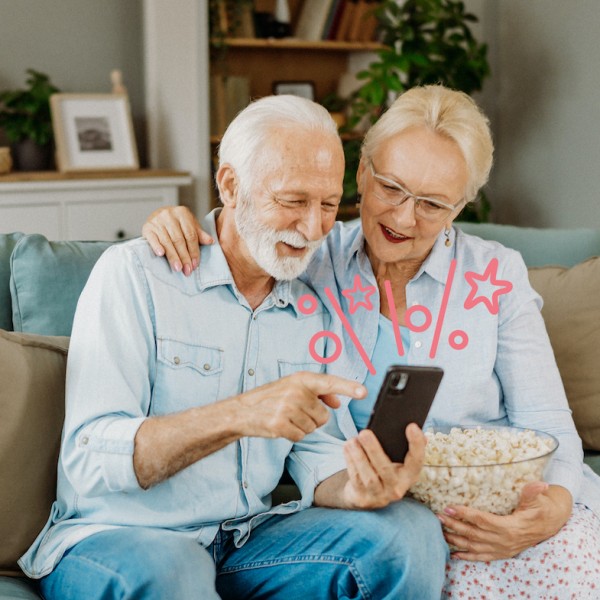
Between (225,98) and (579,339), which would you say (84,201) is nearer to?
(225,98)

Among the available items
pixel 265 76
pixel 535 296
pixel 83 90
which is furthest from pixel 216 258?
pixel 265 76

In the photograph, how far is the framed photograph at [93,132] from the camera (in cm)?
376

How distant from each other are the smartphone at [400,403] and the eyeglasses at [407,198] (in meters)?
0.47

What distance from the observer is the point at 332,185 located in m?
1.52

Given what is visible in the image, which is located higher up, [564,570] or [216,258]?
[216,258]

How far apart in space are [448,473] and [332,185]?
0.49m

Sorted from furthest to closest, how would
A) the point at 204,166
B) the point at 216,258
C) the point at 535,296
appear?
the point at 204,166 → the point at 535,296 → the point at 216,258

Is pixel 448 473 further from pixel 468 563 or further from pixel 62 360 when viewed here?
pixel 62 360

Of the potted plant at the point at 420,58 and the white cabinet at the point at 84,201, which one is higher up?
the potted plant at the point at 420,58

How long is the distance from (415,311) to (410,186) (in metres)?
0.24

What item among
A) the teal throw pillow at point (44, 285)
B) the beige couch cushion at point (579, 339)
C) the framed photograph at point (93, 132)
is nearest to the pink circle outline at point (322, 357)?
the teal throw pillow at point (44, 285)

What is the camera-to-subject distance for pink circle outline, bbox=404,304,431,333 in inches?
66.3

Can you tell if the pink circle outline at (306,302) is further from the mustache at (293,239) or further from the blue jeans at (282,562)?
the blue jeans at (282,562)

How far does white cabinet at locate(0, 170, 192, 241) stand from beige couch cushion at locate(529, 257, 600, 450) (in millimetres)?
2150
